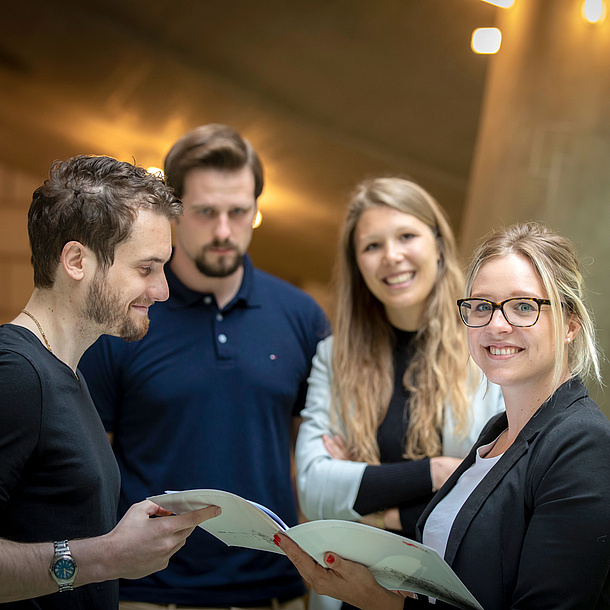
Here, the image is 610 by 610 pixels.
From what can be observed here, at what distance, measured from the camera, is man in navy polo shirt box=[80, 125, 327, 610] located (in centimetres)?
204

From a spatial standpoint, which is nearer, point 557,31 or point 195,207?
point 195,207

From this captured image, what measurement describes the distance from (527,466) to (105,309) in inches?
32.8

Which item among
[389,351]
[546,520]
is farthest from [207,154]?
[546,520]

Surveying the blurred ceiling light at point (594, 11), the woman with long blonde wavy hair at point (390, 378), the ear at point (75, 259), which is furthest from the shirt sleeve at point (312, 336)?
the blurred ceiling light at point (594, 11)

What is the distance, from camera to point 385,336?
216 centimetres

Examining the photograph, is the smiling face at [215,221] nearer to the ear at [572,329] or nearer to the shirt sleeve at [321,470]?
the shirt sleeve at [321,470]

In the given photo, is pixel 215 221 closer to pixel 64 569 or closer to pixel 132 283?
pixel 132 283

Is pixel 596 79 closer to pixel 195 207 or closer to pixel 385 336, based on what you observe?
pixel 385 336

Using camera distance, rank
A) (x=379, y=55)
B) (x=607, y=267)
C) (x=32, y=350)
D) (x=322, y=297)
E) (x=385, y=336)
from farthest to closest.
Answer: (x=322, y=297) → (x=379, y=55) → (x=607, y=267) → (x=385, y=336) → (x=32, y=350)

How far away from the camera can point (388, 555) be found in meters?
1.18

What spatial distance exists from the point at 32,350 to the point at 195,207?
1056 millimetres

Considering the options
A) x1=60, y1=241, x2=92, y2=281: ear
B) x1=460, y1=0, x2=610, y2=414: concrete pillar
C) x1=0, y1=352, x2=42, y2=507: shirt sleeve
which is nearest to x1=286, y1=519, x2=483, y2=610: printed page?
x1=0, y1=352, x2=42, y2=507: shirt sleeve

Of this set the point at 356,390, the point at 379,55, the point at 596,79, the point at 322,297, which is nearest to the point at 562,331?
the point at 356,390

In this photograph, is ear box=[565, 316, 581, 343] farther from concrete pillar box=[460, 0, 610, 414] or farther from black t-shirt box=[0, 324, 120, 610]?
concrete pillar box=[460, 0, 610, 414]
